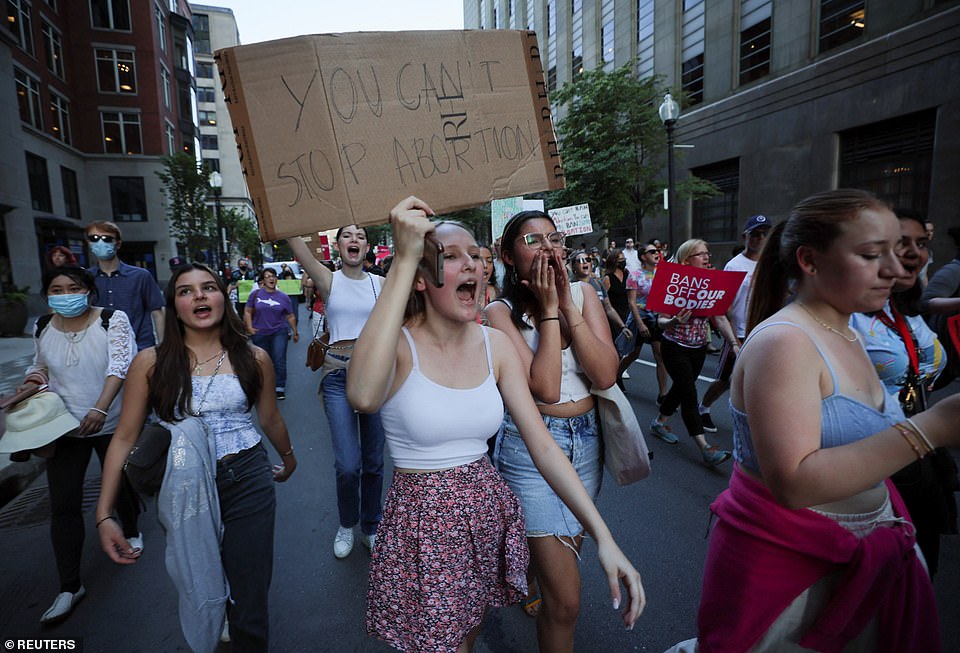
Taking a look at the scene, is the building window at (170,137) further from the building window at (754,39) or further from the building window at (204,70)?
the building window at (204,70)

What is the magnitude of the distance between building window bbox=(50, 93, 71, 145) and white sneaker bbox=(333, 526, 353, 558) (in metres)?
31.1

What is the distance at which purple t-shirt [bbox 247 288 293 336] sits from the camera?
25.2 ft

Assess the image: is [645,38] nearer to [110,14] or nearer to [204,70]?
[110,14]

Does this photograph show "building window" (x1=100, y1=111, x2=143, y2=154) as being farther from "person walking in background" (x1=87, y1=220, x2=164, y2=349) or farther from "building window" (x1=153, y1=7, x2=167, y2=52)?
"person walking in background" (x1=87, y1=220, x2=164, y2=349)

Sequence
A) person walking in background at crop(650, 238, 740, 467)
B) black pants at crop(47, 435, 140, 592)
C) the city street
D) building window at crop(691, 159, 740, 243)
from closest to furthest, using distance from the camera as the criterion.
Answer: the city street, black pants at crop(47, 435, 140, 592), person walking in background at crop(650, 238, 740, 467), building window at crop(691, 159, 740, 243)

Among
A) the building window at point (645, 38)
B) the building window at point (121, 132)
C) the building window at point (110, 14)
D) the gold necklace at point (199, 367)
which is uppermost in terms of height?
the building window at point (110, 14)

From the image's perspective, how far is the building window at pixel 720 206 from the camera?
2103 cm

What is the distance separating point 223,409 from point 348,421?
47.1 inches

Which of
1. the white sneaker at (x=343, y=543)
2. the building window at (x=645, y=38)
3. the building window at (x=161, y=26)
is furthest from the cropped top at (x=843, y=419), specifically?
the building window at (x=161, y=26)

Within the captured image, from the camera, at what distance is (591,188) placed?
1914 cm

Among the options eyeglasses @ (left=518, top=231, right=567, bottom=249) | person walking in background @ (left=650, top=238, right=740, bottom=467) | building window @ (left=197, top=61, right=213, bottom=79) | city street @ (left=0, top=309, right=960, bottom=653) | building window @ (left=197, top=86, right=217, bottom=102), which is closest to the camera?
eyeglasses @ (left=518, top=231, right=567, bottom=249)

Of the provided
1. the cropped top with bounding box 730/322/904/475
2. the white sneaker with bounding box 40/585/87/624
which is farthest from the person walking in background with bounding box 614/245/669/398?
the white sneaker with bounding box 40/585/87/624

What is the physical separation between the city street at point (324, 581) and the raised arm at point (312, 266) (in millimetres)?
1893

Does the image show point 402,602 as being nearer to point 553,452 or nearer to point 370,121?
point 553,452
